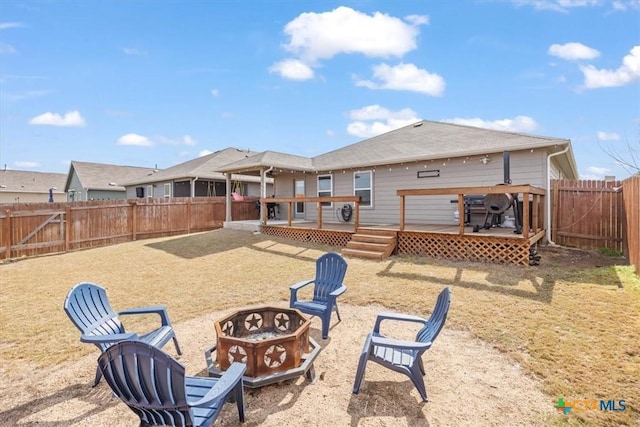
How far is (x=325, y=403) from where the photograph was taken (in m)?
2.69

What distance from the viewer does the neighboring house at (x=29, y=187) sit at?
97.6 feet

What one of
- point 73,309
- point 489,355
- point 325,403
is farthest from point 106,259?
point 489,355

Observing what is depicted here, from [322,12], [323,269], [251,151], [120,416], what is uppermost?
[322,12]

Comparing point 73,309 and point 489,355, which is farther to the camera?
point 489,355

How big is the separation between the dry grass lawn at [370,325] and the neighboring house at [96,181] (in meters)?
20.0

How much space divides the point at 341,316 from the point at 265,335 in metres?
1.65

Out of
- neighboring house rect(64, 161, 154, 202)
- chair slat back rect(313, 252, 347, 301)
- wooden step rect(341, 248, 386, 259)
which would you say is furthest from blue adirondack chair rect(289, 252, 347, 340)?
neighboring house rect(64, 161, 154, 202)

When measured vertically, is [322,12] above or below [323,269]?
above

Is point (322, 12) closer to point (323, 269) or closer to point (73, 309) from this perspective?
point (323, 269)

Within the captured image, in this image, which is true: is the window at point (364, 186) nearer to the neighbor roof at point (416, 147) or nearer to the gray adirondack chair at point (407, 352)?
the neighbor roof at point (416, 147)

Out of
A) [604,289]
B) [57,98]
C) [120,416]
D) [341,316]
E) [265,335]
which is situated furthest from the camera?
[57,98]

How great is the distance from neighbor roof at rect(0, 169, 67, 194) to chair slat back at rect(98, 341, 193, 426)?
39170 mm

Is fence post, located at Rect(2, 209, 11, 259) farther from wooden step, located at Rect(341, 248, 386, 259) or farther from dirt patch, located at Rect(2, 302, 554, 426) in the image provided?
wooden step, located at Rect(341, 248, 386, 259)

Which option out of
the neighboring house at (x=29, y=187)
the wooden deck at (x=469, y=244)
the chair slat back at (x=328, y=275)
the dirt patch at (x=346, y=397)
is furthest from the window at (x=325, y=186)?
the neighboring house at (x=29, y=187)
